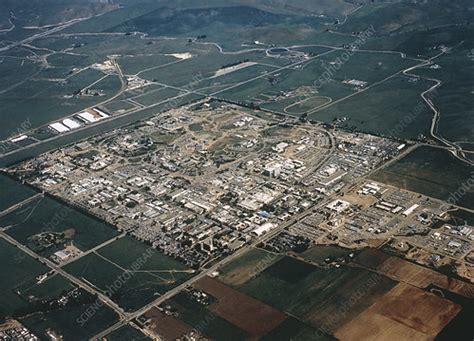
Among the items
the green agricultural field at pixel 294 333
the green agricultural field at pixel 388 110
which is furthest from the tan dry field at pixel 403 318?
the green agricultural field at pixel 388 110

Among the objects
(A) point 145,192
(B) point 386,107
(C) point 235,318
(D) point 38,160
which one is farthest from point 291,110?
(C) point 235,318

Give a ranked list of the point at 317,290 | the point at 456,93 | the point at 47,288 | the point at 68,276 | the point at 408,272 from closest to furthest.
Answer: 1. the point at 317,290
2. the point at 408,272
3. the point at 47,288
4. the point at 68,276
5. the point at 456,93

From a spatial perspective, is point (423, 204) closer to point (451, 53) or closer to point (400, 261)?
point (400, 261)

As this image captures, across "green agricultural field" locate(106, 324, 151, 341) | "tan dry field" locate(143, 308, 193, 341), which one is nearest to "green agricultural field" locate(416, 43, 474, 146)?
"tan dry field" locate(143, 308, 193, 341)

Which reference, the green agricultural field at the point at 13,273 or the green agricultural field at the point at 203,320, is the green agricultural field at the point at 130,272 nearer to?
the green agricultural field at the point at 203,320

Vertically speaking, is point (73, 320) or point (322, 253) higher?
point (322, 253)

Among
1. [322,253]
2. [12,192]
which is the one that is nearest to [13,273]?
[12,192]

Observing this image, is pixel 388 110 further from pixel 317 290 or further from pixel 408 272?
pixel 317 290
